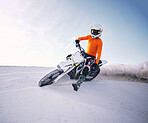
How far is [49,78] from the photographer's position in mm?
2764

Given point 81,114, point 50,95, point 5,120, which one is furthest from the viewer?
point 50,95

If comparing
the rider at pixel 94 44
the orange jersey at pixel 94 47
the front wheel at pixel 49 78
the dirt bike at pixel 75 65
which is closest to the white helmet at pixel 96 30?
the rider at pixel 94 44

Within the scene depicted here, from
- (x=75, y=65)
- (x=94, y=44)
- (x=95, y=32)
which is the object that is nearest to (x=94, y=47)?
(x=94, y=44)

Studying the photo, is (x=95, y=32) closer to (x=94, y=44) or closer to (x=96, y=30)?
(x=96, y=30)

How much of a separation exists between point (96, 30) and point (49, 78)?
1676 millimetres

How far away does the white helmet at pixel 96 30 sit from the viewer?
2801 mm

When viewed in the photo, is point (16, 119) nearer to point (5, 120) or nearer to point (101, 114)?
point (5, 120)

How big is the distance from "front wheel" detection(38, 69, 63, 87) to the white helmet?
1259mm

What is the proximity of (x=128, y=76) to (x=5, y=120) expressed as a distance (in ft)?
15.0

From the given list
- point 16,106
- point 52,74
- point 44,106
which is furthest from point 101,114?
point 52,74

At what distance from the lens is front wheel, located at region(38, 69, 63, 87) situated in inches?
105

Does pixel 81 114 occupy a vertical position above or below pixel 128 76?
above

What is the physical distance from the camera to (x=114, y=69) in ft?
16.1

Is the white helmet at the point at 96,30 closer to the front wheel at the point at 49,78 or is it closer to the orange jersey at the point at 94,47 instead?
the orange jersey at the point at 94,47
